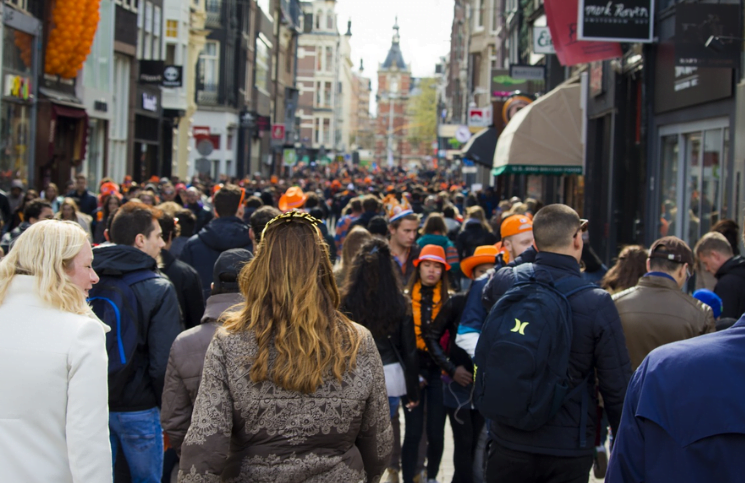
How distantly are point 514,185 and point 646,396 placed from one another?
32151 millimetres

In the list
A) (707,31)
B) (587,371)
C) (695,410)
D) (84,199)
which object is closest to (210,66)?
(84,199)

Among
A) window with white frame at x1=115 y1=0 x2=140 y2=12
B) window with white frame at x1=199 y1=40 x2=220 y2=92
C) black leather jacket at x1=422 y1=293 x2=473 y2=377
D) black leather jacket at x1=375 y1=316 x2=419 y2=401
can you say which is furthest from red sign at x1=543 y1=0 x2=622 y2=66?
window with white frame at x1=199 y1=40 x2=220 y2=92

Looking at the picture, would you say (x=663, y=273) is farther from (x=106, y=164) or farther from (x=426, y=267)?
(x=106, y=164)

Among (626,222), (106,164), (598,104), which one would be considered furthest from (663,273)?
(106,164)

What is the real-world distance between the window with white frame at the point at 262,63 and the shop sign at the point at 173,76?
28160 millimetres

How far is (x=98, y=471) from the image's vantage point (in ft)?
10.7

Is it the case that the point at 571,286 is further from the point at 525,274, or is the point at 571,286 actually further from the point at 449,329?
the point at 449,329

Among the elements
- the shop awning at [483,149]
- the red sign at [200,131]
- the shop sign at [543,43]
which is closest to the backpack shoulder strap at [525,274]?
the shop sign at [543,43]

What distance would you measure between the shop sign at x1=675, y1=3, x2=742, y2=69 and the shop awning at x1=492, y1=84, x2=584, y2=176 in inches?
363

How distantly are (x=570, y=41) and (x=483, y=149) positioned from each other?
14116mm

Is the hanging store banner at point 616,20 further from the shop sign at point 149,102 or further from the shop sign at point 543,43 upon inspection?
the shop sign at point 149,102

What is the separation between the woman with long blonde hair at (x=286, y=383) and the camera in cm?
306

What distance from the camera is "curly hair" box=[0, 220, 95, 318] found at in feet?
11.1

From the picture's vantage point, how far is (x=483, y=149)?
28922 millimetres
